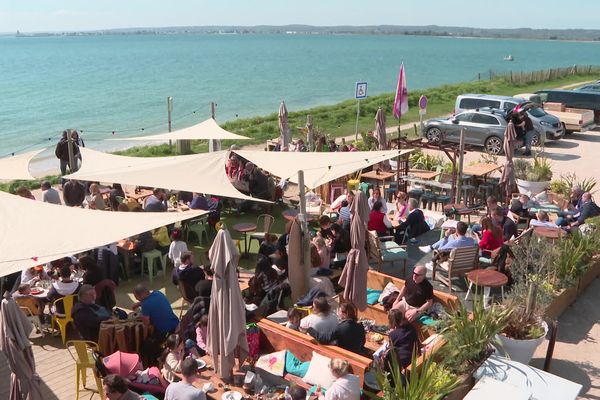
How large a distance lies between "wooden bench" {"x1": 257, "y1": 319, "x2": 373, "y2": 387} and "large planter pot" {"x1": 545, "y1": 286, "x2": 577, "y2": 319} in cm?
363

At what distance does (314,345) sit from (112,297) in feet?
11.1

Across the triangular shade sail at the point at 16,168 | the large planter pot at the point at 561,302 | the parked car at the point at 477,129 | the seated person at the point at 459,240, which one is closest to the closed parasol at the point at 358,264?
the seated person at the point at 459,240

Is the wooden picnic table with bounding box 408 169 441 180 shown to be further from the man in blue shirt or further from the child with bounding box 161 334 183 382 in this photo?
the child with bounding box 161 334 183 382

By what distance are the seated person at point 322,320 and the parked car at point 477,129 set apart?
1464 centimetres

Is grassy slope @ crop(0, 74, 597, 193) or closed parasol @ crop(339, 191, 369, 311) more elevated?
closed parasol @ crop(339, 191, 369, 311)

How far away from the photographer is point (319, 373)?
664 centimetres

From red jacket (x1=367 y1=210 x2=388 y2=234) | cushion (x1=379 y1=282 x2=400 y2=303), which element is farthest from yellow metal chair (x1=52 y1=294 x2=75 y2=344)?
red jacket (x1=367 y1=210 x2=388 y2=234)

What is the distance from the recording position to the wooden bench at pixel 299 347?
6637mm

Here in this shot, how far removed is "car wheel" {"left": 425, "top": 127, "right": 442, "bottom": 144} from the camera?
22391mm

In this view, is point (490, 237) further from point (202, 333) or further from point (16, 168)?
point (16, 168)

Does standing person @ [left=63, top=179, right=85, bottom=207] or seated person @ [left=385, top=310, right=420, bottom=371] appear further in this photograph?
standing person @ [left=63, top=179, right=85, bottom=207]

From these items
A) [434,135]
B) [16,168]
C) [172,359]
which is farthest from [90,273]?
[434,135]

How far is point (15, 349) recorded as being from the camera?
230 inches

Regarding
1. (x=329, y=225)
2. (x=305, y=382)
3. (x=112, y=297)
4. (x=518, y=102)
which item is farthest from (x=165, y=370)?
(x=518, y=102)
